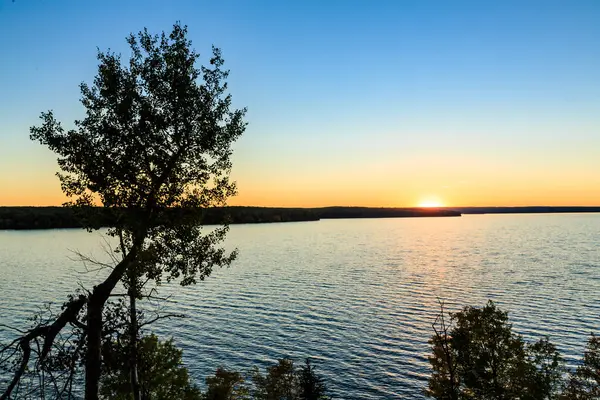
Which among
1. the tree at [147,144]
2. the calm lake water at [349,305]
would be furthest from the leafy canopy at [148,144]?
the calm lake water at [349,305]

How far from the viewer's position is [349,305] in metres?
81.9

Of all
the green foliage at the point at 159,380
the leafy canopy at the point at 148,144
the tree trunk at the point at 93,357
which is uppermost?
the leafy canopy at the point at 148,144

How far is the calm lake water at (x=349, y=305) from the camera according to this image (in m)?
54.1

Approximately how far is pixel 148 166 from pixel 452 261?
137849mm

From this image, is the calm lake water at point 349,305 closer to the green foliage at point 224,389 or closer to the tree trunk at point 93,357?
the green foliage at point 224,389

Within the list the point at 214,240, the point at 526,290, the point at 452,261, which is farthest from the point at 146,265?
the point at 452,261

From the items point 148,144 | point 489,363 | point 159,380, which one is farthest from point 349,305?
point 148,144

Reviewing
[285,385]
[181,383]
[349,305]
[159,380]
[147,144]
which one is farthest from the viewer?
[349,305]

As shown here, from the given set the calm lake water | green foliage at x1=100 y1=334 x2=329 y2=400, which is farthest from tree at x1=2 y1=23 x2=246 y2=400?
the calm lake water

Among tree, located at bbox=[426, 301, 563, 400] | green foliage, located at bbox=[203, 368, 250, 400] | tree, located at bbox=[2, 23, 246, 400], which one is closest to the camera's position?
tree, located at bbox=[2, 23, 246, 400]

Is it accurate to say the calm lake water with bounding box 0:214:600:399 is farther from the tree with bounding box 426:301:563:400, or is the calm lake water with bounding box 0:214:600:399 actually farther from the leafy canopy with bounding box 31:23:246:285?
the leafy canopy with bounding box 31:23:246:285

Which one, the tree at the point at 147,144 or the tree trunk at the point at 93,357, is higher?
the tree at the point at 147,144

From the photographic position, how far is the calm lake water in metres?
54.1

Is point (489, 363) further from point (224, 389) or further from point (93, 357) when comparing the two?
point (93, 357)
